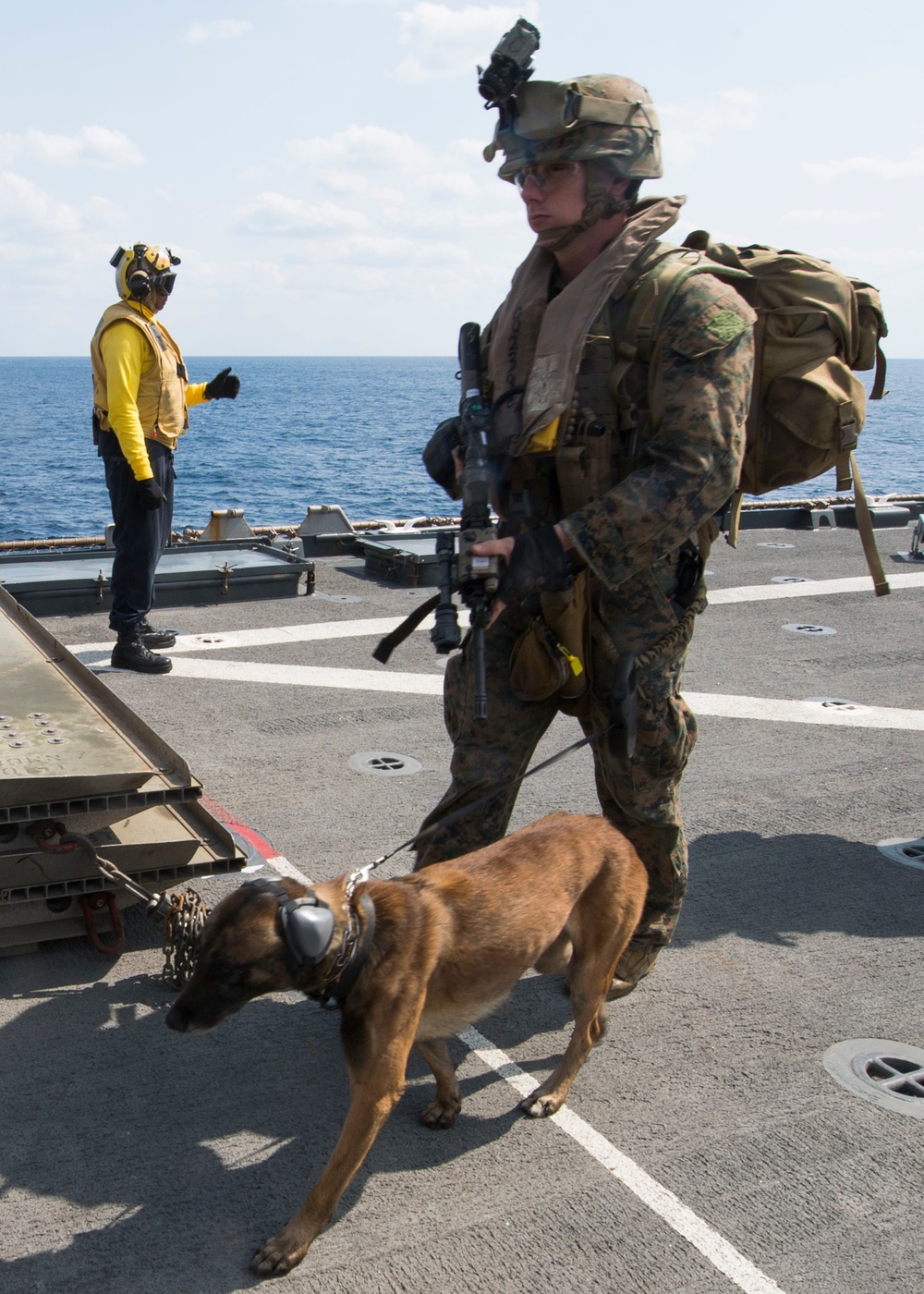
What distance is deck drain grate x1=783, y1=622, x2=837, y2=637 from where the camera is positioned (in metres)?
8.37

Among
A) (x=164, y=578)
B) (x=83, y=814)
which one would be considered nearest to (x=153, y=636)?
(x=164, y=578)

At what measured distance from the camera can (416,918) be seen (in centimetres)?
278

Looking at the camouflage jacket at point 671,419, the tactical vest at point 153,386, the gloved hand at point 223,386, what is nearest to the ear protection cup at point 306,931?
the camouflage jacket at point 671,419

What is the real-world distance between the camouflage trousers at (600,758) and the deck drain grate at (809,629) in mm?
5043

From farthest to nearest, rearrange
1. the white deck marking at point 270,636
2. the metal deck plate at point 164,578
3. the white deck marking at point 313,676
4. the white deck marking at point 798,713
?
1. the metal deck plate at point 164,578
2. the white deck marking at point 270,636
3. the white deck marking at point 313,676
4. the white deck marking at point 798,713

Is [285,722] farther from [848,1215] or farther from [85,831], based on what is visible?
[848,1215]

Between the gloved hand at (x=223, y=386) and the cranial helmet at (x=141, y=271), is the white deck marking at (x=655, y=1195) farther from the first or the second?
the gloved hand at (x=223, y=386)

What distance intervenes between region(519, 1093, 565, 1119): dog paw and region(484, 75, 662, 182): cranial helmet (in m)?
2.53

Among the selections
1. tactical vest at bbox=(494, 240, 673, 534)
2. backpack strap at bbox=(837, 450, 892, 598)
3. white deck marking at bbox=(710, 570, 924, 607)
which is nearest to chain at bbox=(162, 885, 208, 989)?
tactical vest at bbox=(494, 240, 673, 534)

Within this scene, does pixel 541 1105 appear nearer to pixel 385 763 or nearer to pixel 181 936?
pixel 181 936

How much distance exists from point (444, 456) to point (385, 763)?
2315mm

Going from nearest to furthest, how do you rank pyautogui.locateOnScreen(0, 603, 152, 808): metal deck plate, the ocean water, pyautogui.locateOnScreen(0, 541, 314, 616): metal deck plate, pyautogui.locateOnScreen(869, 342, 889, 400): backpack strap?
pyautogui.locateOnScreen(0, 603, 152, 808): metal deck plate < pyautogui.locateOnScreen(869, 342, 889, 400): backpack strap < pyautogui.locateOnScreen(0, 541, 314, 616): metal deck plate < the ocean water

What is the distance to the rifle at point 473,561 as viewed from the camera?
3.12 metres

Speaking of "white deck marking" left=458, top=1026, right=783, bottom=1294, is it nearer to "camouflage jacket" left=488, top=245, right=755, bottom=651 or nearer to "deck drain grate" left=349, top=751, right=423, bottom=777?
"camouflage jacket" left=488, top=245, right=755, bottom=651
